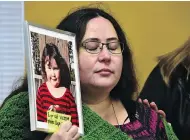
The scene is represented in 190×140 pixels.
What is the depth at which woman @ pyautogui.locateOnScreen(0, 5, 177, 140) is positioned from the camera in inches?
37.2

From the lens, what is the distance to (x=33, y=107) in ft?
2.55

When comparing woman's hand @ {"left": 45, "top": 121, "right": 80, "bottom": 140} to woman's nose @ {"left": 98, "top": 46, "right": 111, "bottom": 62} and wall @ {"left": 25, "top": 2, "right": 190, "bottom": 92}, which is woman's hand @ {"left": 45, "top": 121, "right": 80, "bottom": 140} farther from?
wall @ {"left": 25, "top": 2, "right": 190, "bottom": 92}

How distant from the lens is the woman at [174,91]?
1.41m

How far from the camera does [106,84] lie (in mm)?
957

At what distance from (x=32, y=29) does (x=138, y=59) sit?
2.48 ft

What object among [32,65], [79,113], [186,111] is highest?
[32,65]

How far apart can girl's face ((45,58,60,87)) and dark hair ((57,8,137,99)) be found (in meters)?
0.14

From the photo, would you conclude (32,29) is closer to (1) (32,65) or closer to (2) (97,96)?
(1) (32,65)

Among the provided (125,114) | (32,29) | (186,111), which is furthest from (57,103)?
(186,111)

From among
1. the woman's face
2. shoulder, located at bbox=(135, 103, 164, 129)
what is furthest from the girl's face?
shoulder, located at bbox=(135, 103, 164, 129)

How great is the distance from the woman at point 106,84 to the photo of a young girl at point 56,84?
0.33ft

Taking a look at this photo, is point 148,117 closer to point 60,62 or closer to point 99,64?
point 99,64

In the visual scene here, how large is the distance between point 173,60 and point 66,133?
2.49ft

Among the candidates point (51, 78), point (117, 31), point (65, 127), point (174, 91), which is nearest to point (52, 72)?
point (51, 78)
